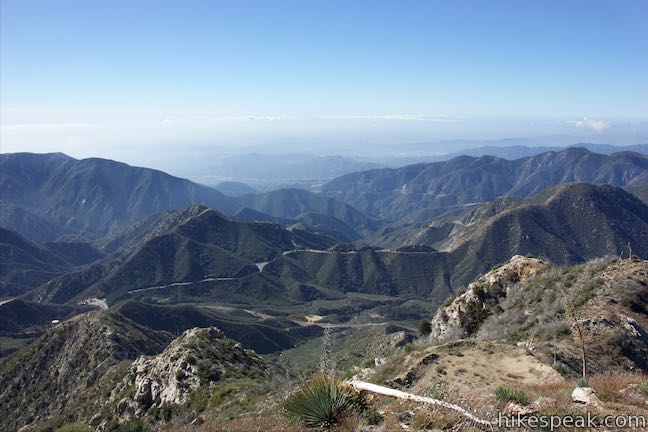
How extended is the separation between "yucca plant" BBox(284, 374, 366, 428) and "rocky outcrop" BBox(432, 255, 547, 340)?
22.1 meters

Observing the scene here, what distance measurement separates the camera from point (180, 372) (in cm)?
3494

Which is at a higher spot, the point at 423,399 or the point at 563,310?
the point at 423,399

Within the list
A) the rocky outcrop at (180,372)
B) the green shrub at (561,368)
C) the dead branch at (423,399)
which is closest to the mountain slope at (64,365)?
the rocky outcrop at (180,372)

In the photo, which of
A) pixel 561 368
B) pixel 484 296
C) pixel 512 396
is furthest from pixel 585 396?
pixel 484 296

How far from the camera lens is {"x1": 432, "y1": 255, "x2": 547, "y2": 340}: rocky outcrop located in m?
30.7

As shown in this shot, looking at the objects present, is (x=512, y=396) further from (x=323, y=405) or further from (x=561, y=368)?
(x=561, y=368)

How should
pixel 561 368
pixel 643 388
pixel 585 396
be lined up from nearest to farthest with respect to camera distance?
pixel 585 396, pixel 643 388, pixel 561 368

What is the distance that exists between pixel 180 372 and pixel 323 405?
2953 cm

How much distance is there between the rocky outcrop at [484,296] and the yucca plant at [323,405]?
2206cm

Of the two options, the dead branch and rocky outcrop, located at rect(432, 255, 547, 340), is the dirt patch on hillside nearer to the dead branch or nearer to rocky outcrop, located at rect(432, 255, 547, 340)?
the dead branch

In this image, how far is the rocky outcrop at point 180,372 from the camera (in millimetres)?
33231

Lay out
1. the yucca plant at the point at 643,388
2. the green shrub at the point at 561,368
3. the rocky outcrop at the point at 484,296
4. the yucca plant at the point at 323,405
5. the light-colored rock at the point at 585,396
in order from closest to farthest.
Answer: the light-colored rock at the point at 585,396
the yucca plant at the point at 323,405
the yucca plant at the point at 643,388
the green shrub at the point at 561,368
the rocky outcrop at the point at 484,296

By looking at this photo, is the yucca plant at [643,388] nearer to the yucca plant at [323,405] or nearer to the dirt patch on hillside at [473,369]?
the dirt patch on hillside at [473,369]

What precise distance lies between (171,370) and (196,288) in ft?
564
